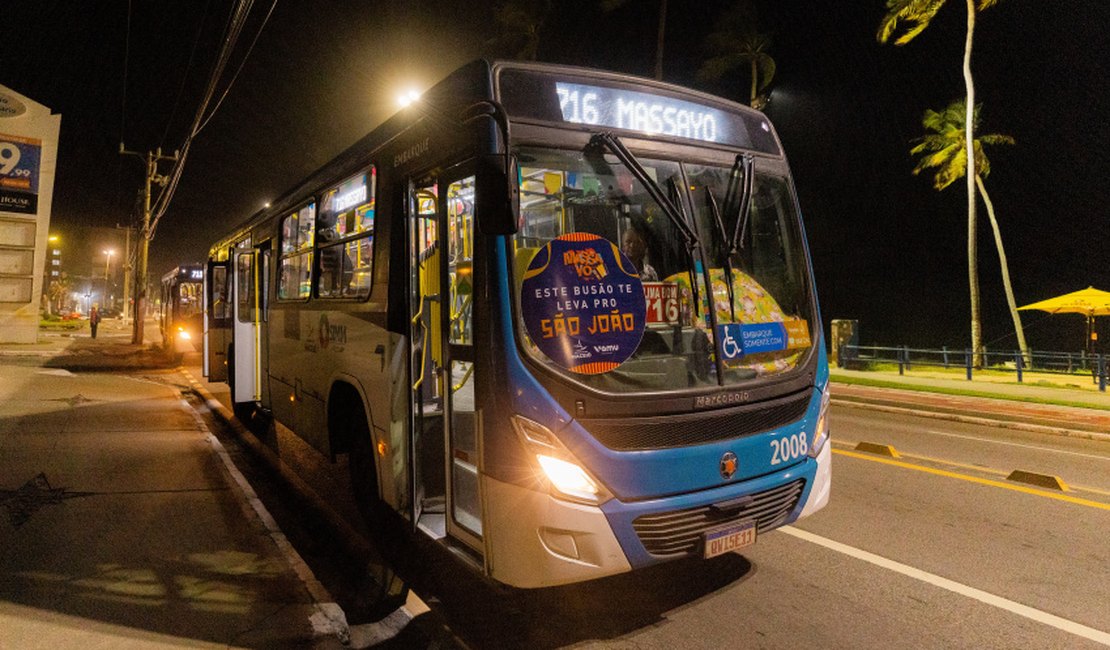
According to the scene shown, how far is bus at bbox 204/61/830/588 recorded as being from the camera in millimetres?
3463

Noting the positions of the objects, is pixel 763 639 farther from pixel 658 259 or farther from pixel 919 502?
pixel 919 502

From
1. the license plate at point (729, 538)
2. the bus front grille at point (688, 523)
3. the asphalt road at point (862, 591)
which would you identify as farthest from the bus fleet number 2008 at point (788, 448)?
the asphalt road at point (862, 591)

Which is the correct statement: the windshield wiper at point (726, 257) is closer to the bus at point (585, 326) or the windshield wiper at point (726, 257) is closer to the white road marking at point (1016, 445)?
the bus at point (585, 326)

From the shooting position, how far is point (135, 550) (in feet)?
16.5

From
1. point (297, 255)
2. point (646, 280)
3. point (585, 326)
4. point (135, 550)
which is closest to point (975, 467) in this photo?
point (646, 280)

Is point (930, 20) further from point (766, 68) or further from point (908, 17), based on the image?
point (766, 68)

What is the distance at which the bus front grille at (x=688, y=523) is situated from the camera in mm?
3537

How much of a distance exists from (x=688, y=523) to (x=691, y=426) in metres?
0.53

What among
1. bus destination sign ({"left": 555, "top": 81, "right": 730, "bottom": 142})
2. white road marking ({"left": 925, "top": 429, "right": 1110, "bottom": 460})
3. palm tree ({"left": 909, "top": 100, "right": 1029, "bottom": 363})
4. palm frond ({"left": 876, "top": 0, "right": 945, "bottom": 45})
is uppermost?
→ palm frond ({"left": 876, "top": 0, "right": 945, "bottom": 45})

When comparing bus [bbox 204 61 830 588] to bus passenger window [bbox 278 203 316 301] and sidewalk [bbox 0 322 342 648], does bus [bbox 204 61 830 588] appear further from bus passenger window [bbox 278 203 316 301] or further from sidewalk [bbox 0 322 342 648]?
bus passenger window [bbox 278 203 316 301]

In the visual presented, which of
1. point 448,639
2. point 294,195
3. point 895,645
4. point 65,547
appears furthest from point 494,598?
point 294,195

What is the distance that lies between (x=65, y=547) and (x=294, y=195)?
4020mm

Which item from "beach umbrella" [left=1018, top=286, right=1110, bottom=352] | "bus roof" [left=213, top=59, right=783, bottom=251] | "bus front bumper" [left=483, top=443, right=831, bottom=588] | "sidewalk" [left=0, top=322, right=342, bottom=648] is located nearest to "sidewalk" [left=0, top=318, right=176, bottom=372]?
"sidewalk" [left=0, top=322, right=342, bottom=648]

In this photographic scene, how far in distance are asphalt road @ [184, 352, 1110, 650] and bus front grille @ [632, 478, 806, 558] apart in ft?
1.80
